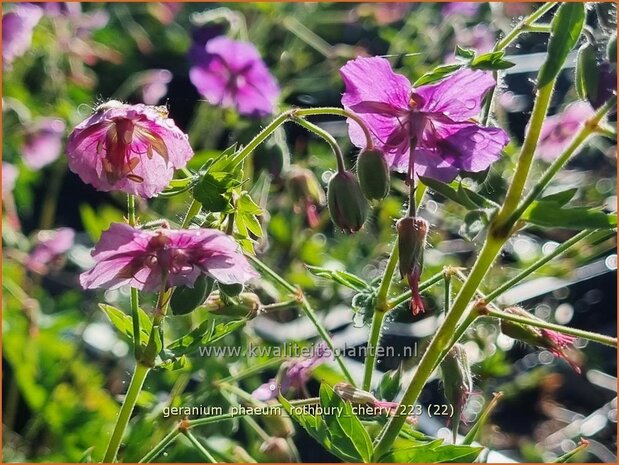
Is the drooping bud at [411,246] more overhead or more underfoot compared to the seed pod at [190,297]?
more overhead

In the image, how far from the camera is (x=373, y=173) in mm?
963

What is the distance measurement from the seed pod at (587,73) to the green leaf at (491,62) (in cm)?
10

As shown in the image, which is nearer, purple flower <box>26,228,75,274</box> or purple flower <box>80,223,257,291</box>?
purple flower <box>80,223,257,291</box>

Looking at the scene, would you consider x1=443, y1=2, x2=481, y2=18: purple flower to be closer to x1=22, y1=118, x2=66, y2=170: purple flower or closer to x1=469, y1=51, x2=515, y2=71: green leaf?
x1=22, y1=118, x2=66, y2=170: purple flower

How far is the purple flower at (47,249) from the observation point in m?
2.22

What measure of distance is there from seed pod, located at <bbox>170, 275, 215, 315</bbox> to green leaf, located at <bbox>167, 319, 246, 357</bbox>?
4cm

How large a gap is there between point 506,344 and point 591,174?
4.68ft

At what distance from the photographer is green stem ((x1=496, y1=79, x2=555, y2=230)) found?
2.89 feet

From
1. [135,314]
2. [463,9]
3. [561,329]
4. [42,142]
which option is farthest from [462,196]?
[42,142]

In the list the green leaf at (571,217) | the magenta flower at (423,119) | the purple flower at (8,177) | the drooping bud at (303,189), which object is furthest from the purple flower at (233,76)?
the green leaf at (571,217)

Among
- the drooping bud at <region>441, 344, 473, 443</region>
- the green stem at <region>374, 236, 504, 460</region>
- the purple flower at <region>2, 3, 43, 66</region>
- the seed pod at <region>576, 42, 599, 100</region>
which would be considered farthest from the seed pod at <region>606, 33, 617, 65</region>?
the purple flower at <region>2, 3, 43, 66</region>

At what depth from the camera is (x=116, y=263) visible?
3.21ft

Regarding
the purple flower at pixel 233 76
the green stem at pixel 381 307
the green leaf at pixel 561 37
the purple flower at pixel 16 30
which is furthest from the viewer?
the purple flower at pixel 16 30

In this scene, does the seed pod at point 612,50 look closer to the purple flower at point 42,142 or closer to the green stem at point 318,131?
the green stem at point 318,131
